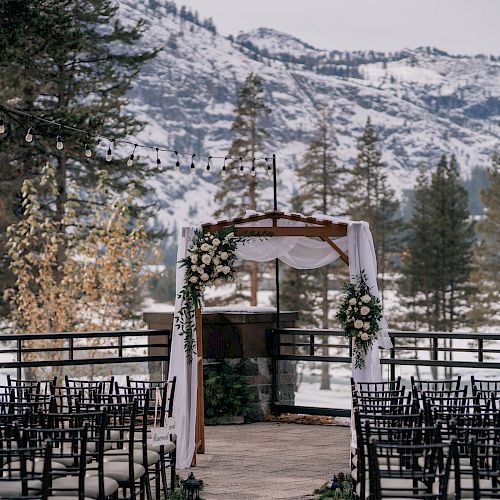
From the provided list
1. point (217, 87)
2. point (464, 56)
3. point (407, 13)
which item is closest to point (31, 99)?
point (407, 13)

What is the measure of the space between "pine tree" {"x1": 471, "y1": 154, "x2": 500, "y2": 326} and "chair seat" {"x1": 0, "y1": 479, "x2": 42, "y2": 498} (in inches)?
1353

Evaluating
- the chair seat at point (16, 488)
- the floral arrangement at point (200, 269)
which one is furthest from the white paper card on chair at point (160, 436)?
the floral arrangement at point (200, 269)

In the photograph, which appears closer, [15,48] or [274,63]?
[15,48]

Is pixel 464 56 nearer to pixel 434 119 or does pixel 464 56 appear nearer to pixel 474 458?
pixel 434 119

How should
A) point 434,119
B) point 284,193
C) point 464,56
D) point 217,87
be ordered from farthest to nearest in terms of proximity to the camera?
point 464,56 → point 434,119 → point 217,87 → point 284,193

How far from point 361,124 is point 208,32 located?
102 feet

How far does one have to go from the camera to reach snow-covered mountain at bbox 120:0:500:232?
12425 cm

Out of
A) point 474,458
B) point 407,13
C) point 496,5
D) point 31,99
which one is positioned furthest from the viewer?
point 407,13

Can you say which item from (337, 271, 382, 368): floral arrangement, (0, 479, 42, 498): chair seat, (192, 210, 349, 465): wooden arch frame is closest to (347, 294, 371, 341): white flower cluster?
(337, 271, 382, 368): floral arrangement

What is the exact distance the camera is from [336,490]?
8.09 m

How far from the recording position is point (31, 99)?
23094 mm

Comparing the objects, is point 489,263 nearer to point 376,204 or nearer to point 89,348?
point 376,204

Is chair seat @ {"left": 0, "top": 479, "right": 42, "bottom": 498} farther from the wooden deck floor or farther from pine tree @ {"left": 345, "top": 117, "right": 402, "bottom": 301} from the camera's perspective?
pine tree @ {"left": 345, "top": 117, "right": 402, "bottom": 301}

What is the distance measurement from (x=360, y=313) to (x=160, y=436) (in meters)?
2.69
